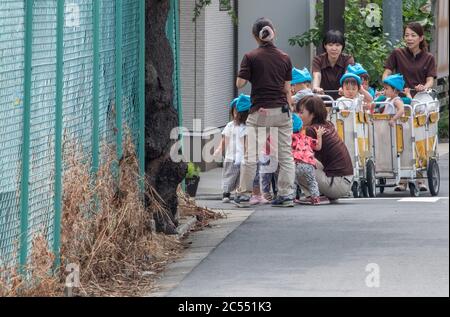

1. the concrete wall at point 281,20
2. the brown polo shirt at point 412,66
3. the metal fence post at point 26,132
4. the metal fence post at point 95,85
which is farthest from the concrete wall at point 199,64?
the metal fence post at point 26,132

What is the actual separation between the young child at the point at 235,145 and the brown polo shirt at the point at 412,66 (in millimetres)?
2767

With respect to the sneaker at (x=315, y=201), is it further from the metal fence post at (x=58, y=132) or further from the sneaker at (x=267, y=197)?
the metal fence post at (x=58, y=132)

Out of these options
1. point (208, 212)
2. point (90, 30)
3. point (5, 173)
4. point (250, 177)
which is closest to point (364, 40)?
point (250, 177)

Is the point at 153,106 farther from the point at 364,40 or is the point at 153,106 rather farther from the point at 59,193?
the point at 364,40

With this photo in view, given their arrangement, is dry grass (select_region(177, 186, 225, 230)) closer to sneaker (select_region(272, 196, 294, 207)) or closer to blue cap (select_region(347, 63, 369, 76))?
sneaker (select_region(272, 196, 294, 207))

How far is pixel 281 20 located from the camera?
20.2 m

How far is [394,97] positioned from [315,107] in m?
2.02

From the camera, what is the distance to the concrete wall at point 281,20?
65.7 ft

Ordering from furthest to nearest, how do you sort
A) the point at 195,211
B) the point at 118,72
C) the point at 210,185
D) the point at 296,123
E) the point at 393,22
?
the point at 393,22 < the point at 210,185 < the point at 296,123 < the point at 195,211 < the point at 118,72

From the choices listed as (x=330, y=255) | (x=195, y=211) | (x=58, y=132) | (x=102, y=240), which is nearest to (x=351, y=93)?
(x=195, y=211)

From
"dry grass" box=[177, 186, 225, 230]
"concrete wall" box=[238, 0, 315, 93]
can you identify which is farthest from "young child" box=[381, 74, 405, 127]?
"concrete wall" box=[238, 0, 315, 93]

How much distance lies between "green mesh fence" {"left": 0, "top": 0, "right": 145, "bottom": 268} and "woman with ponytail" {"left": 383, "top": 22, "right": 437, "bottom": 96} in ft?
21.2

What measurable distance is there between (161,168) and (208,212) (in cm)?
162

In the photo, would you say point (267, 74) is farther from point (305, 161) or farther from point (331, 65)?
point (331, 65)
